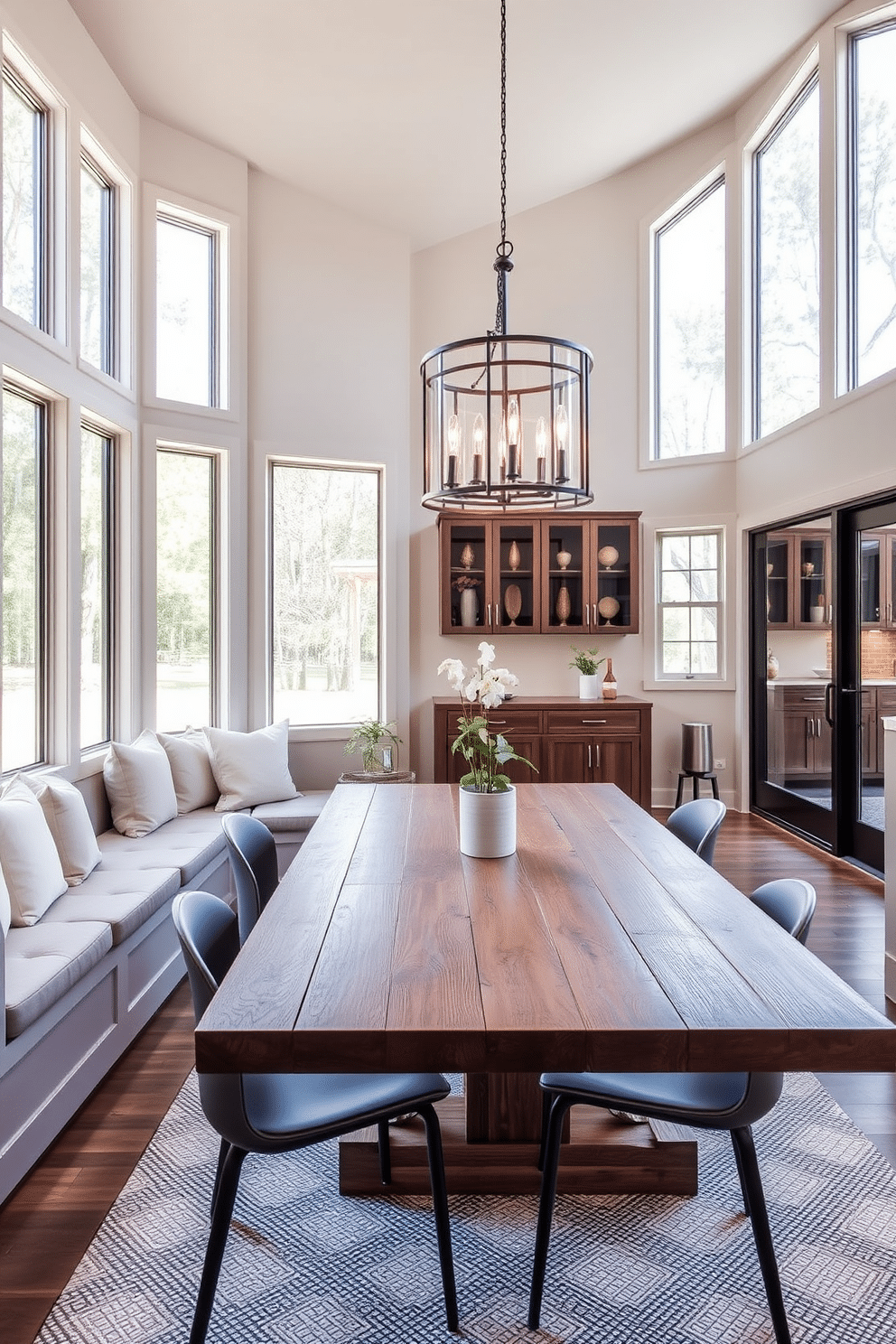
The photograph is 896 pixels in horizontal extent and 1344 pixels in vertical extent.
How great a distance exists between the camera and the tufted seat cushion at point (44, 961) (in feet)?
6.95

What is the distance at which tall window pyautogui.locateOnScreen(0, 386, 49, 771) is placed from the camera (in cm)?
349

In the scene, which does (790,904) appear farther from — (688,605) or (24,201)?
(688,605)

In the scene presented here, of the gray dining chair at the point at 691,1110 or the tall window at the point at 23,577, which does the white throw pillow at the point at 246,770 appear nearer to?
the tall window at the point at 23,577

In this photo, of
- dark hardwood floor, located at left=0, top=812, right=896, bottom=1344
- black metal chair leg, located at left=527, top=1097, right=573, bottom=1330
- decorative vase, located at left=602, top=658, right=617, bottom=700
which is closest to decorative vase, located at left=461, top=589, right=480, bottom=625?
decorative vase, located at left=602, top=658, right=617, bottom=700

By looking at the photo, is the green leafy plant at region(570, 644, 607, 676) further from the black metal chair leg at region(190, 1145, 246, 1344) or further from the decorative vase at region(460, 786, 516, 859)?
the black metal chair leg at region(190, 1145, 246, 1344)

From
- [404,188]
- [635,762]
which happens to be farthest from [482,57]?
[635,762]

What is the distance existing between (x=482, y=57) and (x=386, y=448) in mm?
2323

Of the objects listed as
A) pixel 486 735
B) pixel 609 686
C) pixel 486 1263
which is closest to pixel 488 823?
pixel 486 735

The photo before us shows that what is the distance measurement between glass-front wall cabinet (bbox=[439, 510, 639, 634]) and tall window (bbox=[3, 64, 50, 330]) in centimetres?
318

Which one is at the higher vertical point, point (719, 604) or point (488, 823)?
point (719, 604)

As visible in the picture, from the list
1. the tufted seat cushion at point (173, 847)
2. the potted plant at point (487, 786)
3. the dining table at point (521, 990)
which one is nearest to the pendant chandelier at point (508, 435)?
the potted plant at point (487, 786)

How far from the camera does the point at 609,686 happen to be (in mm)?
6301

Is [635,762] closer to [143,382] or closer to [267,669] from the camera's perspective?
[267,669]

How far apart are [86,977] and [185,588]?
3.05 m
